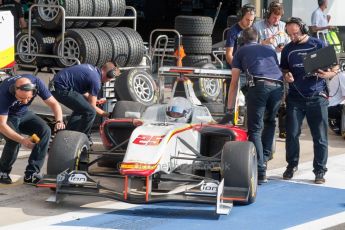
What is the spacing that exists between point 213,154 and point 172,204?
97cm

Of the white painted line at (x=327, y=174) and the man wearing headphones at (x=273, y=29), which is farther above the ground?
the man wearing headphones at (x=273, y=29)

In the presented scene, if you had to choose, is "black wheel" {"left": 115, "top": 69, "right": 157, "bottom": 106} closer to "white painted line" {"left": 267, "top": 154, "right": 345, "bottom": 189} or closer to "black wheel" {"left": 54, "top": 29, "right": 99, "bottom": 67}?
"black wheel" {"left": 54, "top": 29, "right": 99, "bottom": 67}

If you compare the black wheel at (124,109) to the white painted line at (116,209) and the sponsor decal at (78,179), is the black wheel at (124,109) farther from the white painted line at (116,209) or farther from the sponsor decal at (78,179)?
the sponsor decal at (78,179)

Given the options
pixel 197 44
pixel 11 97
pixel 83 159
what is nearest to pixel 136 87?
pixel 11 97

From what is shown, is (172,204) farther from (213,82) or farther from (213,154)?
(213,82)

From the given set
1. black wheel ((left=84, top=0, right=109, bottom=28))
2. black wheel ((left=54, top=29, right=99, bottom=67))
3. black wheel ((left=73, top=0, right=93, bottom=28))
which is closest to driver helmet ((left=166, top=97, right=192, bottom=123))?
black wheel ((left=54, top=29, right=99, bottom=67))

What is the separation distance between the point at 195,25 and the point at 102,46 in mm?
4604

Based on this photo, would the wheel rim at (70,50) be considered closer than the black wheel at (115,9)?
Yes

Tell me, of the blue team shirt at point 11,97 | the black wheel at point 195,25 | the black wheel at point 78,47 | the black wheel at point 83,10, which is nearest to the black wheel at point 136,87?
the black wheel at point 78,47

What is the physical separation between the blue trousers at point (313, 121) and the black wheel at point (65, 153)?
260 cm

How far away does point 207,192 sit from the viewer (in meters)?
8.34

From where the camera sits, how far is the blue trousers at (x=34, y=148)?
9.64 metres

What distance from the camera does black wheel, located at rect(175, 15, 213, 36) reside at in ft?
58.8

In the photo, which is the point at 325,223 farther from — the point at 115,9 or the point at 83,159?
the point at 115,9
